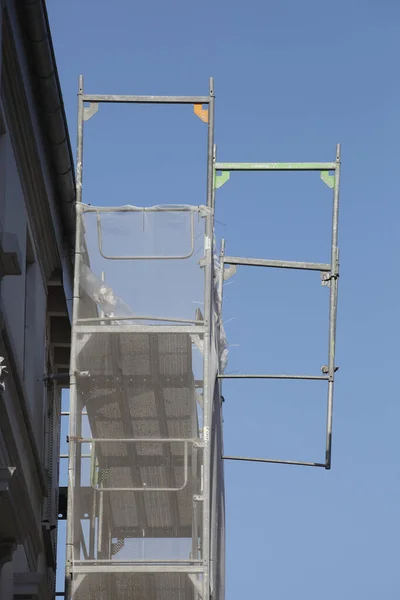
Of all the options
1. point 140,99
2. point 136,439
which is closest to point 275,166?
point 140,99

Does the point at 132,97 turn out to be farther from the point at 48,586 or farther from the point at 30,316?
the point at 48,586

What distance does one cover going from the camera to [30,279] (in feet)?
69.6

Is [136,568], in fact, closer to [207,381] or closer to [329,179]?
[207,381]

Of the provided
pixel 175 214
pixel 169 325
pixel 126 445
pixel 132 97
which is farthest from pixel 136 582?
pixel 132 97

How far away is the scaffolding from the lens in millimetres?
18047

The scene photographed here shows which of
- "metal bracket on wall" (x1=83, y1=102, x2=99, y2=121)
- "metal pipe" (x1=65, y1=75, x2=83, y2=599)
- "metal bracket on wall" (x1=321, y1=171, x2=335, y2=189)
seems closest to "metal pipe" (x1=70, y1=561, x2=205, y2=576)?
"metal pipe" (x1=65, y1=75, x2=83, y2=599)

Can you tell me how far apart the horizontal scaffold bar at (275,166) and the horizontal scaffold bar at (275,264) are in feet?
4.43

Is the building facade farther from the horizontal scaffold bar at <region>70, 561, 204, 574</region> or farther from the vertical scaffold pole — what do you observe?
the vertical scaffold pole

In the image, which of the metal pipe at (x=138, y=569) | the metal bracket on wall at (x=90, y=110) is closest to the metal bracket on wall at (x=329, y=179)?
the metal bracket on wall at (x=90, y=110)

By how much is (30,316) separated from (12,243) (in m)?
5.79

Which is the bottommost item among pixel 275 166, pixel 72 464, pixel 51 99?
pixel 72 464

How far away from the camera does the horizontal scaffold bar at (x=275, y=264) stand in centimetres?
2233

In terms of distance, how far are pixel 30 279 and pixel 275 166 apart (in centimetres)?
392

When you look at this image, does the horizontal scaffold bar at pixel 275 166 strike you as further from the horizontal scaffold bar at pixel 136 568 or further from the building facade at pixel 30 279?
the horizontal scaffold bar at pixel 136 568
